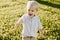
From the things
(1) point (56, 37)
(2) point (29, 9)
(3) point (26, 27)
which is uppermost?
(2) point (29, 9)

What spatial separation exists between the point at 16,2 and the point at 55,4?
266 cm

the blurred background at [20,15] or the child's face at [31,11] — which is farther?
the blurred background at [20,15]

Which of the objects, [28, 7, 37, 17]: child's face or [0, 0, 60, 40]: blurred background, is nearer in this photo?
[28, 7, 37, 17]: child's face

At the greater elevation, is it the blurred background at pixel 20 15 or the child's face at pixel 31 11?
the child's face at pixel 31 11

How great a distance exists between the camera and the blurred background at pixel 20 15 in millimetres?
9516

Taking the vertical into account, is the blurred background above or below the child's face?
below

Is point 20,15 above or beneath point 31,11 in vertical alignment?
beneath

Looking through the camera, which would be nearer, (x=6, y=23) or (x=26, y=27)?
(x=26, y=27)

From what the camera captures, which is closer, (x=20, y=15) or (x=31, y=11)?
(x=31, y=11)

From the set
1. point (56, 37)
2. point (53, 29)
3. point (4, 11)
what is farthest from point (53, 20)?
point (4, 11)

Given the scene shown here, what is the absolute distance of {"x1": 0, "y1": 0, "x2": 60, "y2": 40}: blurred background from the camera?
952cm

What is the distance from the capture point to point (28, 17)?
6.49 m

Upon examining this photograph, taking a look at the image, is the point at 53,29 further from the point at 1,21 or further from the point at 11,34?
the point at 1,21

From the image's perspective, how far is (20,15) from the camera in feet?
40.6
